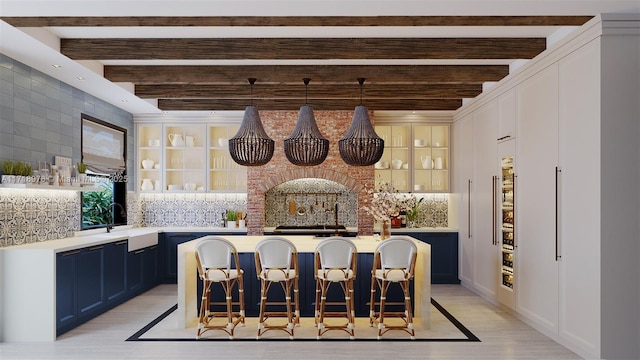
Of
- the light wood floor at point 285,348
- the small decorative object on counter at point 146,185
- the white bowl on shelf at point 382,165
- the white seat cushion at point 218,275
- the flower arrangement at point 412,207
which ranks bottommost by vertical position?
the light wood floor at point 285,348

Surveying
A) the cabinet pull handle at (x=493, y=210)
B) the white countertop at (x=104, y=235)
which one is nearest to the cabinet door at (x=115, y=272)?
the white countertop at (x=104, y=235)

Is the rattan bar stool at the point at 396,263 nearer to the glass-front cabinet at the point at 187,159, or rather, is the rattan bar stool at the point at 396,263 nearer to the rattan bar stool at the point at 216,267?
the rattan bar stool at the point at 216,267

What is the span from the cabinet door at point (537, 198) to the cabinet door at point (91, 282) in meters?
5.18

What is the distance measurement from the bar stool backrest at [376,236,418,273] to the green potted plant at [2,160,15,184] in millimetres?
3871

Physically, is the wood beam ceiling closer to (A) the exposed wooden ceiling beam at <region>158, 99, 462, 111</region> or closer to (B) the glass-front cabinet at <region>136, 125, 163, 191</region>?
(A) the exposed wooden ceiling beam at <region>158, 99, 462, 111</region>

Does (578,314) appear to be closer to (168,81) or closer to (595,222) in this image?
(595,222)

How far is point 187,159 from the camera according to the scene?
330 inches

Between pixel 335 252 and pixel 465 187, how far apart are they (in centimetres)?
364

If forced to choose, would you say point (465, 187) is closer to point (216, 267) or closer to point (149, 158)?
point (216, 267)

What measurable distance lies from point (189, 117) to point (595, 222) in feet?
21.8

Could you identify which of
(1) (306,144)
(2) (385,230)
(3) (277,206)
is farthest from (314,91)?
(3) (277,206)

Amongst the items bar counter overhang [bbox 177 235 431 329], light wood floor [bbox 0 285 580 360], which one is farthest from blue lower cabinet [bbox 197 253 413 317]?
light wood floor [bbox 0 285 580 360]

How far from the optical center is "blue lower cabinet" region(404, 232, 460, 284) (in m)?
7.76

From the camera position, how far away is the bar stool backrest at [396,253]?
15.2 ft
